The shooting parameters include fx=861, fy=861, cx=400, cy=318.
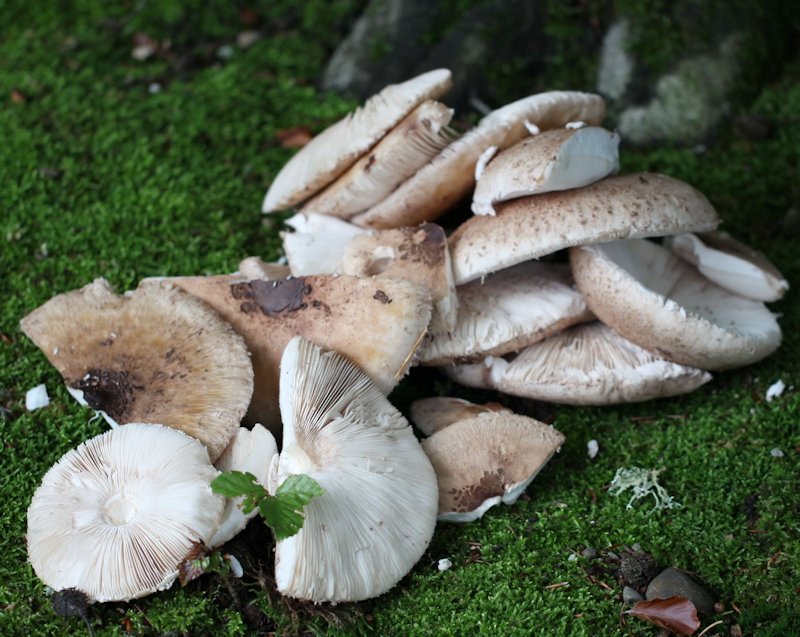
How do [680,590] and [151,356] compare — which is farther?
[151,356]

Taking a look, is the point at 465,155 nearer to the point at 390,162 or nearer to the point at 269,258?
the point at 390,162

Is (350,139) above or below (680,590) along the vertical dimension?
above

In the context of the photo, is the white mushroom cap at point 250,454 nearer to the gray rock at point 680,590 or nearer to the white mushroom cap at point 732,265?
the gray rock at point 680,590

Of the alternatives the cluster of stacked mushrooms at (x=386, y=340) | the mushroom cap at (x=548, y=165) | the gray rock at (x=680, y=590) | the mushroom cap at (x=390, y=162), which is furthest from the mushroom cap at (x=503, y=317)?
the gray rock at (x=680, y=590)

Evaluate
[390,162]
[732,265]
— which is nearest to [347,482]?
[390,162]

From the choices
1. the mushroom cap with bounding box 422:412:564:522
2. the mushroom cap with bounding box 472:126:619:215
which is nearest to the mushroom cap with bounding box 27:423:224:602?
the mushroom cap with bounding box 422:412:564:522
